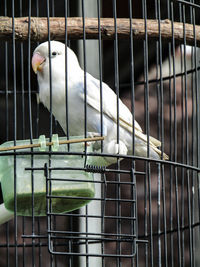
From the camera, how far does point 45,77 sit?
276 cm

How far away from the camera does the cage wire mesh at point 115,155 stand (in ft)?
7.07

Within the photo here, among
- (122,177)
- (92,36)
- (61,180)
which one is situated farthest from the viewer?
(122,177)

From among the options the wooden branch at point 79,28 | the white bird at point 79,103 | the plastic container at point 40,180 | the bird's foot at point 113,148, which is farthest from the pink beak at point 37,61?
the plastic container at point 40,180

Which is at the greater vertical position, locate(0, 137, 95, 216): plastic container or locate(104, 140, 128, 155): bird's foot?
locate(104, 140, 128, 155): bird's foot

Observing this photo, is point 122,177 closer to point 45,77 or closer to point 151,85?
point 151,85

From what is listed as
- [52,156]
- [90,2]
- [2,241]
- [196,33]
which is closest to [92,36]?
[196,33]

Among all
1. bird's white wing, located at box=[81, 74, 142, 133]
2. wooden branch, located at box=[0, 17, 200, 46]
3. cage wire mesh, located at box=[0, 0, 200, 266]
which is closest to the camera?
cage wire mesh, located at box=[0, 0, 200, 266]

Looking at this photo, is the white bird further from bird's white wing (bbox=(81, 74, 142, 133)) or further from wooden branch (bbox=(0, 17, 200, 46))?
wooden branch (bbox=(0, 17, 200, 46))

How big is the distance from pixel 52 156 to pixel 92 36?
1.90ft

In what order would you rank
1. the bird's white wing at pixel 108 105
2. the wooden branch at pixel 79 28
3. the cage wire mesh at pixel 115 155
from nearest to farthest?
the cage wire mesh at pixel 115 155
the wooden branch at pixel 79 28
the bird's white wing at pixel 108 105

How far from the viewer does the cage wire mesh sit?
2154mm

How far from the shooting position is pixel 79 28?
254 cm

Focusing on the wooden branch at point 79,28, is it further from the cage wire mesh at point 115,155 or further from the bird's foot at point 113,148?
the bird's foot at point 113,148

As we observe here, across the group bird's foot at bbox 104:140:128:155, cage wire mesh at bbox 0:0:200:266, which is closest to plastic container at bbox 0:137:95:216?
cage wire mesh at bbox 0:0:200:266
